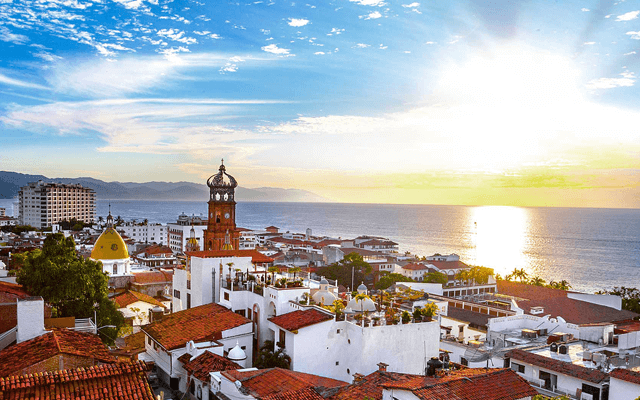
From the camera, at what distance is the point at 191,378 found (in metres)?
21.8

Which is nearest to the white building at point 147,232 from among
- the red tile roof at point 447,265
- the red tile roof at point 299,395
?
the red tile roof at point 447,265

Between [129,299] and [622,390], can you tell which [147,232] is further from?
[622,390]

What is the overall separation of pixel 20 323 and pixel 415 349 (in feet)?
55.3

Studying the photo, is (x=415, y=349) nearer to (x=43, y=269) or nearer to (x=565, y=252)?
(x=43, y=269)

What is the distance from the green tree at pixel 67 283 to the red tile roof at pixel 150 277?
25.1 m

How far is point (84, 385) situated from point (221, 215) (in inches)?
1661

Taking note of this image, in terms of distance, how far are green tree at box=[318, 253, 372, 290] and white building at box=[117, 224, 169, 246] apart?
69.0m

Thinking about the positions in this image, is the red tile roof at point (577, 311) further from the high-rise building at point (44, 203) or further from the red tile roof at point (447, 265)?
the high-rise building at point (44, 203)

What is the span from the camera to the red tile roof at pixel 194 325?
81.3 feet

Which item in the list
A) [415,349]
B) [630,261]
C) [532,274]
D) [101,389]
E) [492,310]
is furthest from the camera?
[630,261]

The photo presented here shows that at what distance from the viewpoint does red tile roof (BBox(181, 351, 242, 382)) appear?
2108 centimetres

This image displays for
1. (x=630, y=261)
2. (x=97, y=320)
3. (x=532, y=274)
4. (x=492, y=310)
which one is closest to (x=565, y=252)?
(x=630, y=261)

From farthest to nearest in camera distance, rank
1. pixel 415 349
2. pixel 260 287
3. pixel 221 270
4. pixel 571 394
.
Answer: pixel 221 270 < pixel 260 287 < pixel 415 349 < pixel 571 394

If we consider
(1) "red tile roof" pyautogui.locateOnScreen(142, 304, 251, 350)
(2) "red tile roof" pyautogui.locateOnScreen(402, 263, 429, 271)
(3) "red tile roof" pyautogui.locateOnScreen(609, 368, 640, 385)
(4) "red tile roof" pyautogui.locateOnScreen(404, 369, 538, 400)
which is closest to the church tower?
(1) "red tile roof" pyautogui.locateOnScreen(142, 304, 251, 350)
